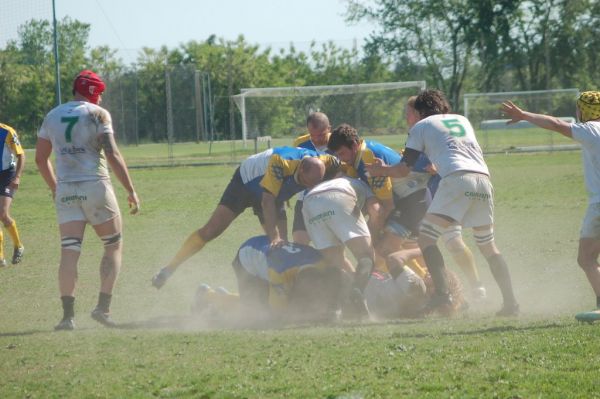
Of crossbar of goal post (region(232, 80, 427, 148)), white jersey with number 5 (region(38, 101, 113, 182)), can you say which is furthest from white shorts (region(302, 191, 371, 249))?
crossbar of goal post (region(232, 80, 427, 148))

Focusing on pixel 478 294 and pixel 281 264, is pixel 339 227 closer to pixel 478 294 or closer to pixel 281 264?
pixel 281 264

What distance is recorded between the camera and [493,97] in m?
36.4

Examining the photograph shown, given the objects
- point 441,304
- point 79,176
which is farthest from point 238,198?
point 441,304

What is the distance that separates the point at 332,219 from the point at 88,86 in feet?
7.91

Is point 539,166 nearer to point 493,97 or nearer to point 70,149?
point 493,97

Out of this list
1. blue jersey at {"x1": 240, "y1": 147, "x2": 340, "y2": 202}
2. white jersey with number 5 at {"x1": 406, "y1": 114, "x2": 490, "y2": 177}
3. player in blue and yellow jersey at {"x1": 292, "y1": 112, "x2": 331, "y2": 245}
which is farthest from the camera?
player in blue and yellow jersey at {"x1": 292, "y1": 112, "x2": 331, "y2": 245}

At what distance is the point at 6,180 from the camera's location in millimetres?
13023

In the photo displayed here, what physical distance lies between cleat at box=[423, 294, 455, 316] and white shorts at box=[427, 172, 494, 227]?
2.18 feet

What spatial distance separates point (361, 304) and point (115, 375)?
8.79 feet

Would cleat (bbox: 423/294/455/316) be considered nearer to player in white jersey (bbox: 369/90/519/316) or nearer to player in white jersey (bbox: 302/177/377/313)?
player in white jersey (bbox: 369/90/519/316)

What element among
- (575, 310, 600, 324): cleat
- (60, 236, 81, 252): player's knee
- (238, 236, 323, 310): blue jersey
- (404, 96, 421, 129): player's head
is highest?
(404, 96, 421, 129): player's head

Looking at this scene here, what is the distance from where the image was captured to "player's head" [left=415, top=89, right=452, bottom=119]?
8.70 meters

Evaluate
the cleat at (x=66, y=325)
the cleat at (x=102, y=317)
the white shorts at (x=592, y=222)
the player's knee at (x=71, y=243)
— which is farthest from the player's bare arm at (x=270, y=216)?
the white shorts at (x=592, y=222)

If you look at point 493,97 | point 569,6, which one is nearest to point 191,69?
point 493,97
